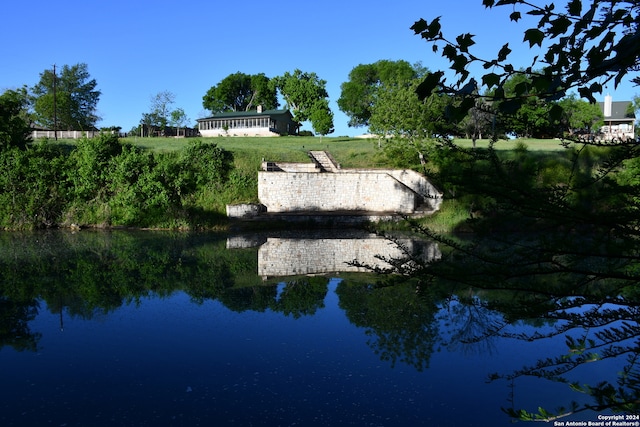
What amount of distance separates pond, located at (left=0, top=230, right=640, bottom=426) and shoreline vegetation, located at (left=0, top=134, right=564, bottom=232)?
1041 cm

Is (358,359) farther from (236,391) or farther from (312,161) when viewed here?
(312,161)

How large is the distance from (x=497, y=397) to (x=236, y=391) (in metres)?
3.48

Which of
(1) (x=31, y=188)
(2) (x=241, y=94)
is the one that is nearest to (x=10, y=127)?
(1) (x=31, y=188)

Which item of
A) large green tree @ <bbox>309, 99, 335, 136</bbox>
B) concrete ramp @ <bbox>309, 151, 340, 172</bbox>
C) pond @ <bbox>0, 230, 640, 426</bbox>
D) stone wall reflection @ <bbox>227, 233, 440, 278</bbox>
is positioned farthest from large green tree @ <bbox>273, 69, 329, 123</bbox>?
pond @ <bbox>0, 230, 640, 426</bbox>

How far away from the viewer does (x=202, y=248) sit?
18891mm

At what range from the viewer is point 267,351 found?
8.17 m

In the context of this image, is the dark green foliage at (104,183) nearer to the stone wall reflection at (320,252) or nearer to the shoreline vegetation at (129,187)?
the shoreline vegetation at (129,187)

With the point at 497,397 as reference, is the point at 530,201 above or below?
above

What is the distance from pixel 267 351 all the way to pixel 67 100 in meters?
69.0

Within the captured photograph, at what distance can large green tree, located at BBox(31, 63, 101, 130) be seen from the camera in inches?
2482

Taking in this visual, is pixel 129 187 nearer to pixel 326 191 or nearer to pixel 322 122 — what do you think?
pixel 326 191

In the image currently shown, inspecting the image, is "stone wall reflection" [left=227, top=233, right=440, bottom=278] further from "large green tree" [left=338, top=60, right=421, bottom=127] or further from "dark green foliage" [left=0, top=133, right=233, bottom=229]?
"large green tree" [left=338, top=60, right=421, bottom=127]

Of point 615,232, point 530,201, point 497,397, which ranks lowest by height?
point 497,397

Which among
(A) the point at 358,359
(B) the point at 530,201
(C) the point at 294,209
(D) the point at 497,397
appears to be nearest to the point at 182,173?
(C) the point at 294,209
